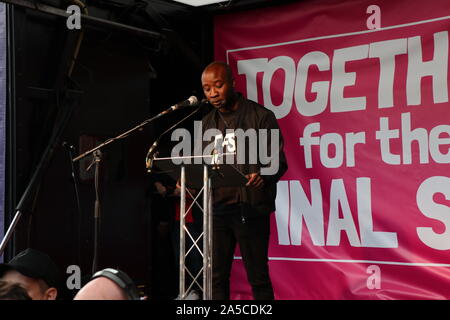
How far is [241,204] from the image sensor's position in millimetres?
3715

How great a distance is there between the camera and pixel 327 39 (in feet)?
16.6

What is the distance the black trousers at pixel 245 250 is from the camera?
12.2 ft

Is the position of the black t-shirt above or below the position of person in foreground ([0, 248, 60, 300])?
above

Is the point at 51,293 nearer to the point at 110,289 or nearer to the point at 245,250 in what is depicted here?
the point at 110,289

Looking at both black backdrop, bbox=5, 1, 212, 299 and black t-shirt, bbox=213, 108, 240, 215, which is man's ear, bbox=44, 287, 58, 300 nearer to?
black t-shirt, bbox=213, 108, 240, 215

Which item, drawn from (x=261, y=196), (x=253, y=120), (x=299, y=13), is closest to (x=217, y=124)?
(x=253, y=120)

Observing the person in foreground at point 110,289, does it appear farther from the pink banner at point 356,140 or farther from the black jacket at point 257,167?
the pink banner at point 356,140

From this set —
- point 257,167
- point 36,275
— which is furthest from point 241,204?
point 36,275

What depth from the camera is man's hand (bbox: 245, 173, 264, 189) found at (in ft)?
11.0

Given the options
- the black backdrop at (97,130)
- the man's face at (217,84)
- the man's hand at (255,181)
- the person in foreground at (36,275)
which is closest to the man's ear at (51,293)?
the person in foreground at (36,275)

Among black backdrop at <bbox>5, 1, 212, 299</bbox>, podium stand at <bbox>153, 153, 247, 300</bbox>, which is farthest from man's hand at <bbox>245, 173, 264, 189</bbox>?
black backdrop at <bbox>5, 1, 212, 299</bbox>

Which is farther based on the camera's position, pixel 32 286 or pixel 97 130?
pixel 97 130

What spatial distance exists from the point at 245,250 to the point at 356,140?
1631mm

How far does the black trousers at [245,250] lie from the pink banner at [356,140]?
1325 millimetres
